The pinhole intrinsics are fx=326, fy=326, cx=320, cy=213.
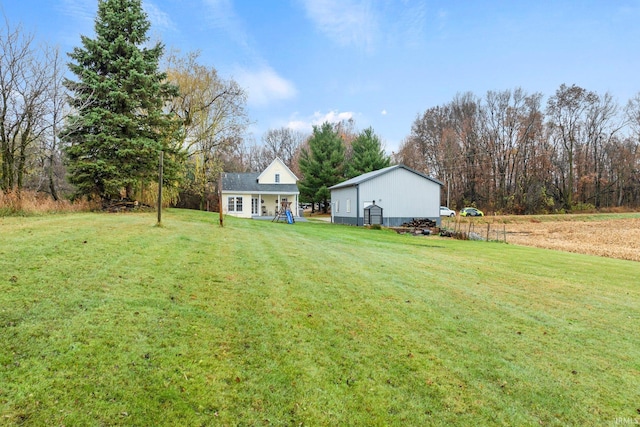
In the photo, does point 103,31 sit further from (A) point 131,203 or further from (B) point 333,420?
(B) point 333,420

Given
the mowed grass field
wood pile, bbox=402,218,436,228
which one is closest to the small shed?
wood pile, bbox=402,218,436,228

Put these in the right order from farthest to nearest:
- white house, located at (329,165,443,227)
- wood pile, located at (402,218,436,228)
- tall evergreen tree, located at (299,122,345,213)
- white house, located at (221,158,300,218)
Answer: tall evergreen tree, located at (299,122,345,213)
white house, located at (221,158,300,218)
white house, located at (329,165,443,227)
wood pile, located at (402,218,436,228)

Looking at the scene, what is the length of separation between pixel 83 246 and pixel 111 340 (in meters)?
3.57

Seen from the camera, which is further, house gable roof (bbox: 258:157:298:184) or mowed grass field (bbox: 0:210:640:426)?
house gable roof (bbox: 258:157:298:184)

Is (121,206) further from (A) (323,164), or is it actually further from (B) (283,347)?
(A) (323,164)

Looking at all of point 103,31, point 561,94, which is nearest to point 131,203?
point 103,31

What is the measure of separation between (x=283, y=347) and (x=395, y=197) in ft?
69.9

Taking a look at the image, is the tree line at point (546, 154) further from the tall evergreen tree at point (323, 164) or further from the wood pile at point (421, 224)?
the wood pile at point (421, 224)

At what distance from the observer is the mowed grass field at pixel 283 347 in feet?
7.68

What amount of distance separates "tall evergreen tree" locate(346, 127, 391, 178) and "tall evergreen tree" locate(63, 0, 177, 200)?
81.1 feet

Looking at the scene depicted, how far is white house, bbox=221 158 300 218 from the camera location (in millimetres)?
29750

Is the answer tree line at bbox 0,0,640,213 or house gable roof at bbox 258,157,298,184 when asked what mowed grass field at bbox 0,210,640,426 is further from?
house gable roof at bbox 258,157,298,184

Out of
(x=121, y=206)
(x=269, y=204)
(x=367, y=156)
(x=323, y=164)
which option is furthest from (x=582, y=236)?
(x=121, y=206)

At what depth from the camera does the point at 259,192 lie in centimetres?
2984
